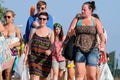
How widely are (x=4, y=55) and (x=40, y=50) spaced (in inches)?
30.9

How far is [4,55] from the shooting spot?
13523mm

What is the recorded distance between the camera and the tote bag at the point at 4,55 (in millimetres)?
13337

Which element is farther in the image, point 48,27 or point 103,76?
point 103,76

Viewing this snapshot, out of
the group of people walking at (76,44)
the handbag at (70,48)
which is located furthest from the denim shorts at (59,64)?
the handbag at (70,48)

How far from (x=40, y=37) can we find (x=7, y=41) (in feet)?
4.45

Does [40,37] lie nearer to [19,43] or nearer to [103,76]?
[19,43]

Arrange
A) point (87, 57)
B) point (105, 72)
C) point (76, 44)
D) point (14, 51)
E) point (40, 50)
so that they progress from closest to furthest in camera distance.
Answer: point (87, 57) < point (76, 44) < point (40, 50) < point (14, 51) < point (105, 72)

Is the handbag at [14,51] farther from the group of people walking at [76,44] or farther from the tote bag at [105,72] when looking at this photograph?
the tote bag at [105,72]

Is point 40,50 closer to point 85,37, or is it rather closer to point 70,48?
point 70,48

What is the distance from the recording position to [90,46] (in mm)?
13000

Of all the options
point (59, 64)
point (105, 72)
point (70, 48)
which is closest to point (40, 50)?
point (70, 48)

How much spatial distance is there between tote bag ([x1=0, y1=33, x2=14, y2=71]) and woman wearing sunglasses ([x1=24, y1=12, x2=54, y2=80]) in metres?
0.45

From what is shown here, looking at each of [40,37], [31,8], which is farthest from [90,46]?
[31,8]

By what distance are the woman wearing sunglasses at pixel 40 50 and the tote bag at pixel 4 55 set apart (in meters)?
0.45
